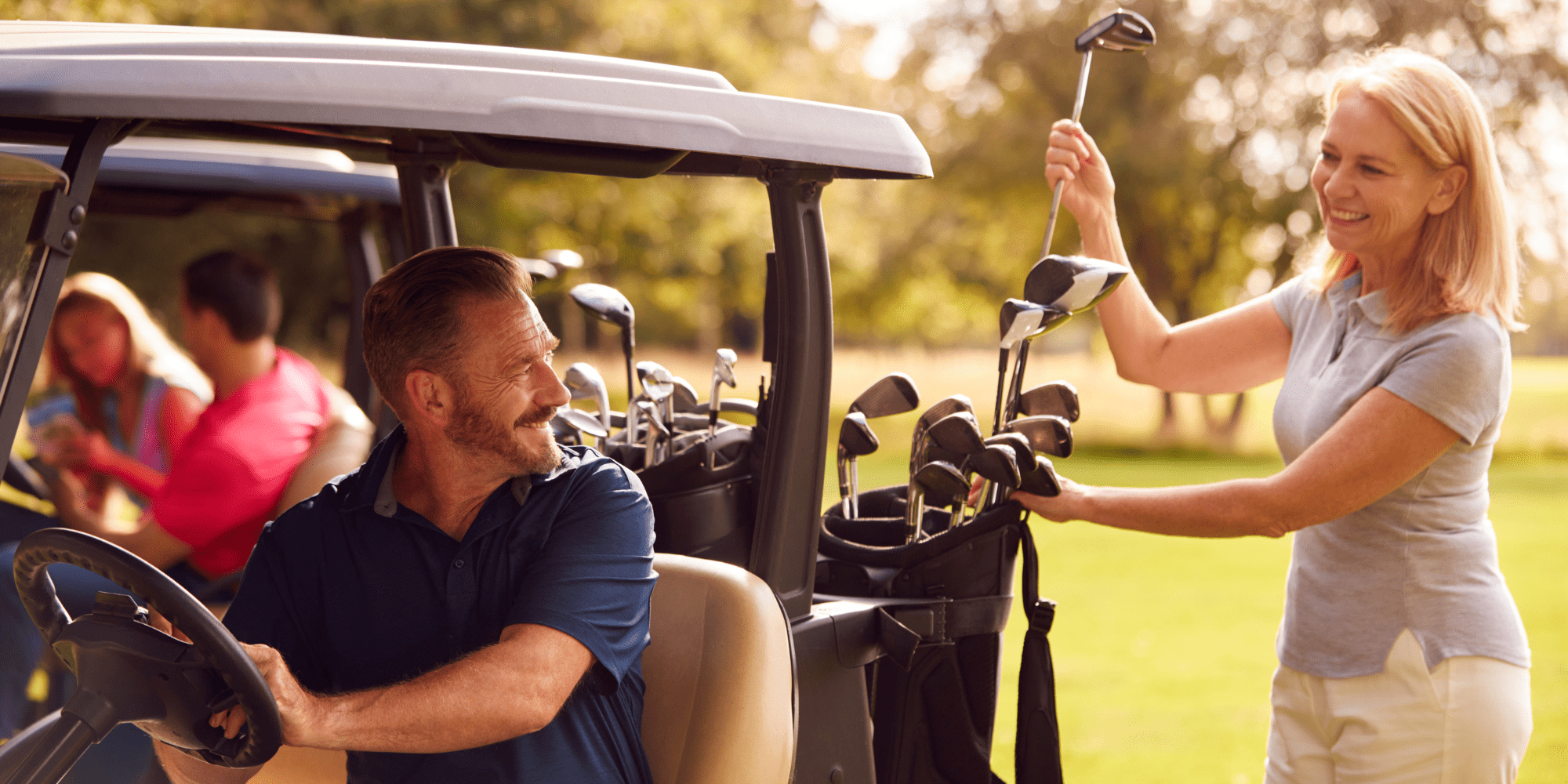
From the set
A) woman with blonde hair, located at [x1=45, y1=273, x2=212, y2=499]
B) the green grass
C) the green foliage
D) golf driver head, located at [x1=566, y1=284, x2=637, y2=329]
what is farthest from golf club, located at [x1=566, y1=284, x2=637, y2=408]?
the green foliage

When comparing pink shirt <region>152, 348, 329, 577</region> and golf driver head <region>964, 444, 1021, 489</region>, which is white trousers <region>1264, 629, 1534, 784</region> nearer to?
golf driver head <region>964, 444, 1021, 489</region>

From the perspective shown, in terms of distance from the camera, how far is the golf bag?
7.15 feet

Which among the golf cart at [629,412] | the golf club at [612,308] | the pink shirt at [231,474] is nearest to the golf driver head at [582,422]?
the golf club at [612,308]

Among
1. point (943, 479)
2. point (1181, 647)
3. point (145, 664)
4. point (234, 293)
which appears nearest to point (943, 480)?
point (943, 479)

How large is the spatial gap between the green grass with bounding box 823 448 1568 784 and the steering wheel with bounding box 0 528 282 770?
10.2 feet

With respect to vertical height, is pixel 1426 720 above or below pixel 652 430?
below

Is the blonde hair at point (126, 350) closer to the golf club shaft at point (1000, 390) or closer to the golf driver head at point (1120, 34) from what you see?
the golf club shaft at point (1000, 390)

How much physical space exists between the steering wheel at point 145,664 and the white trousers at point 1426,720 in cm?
164

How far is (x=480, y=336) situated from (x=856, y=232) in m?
21.1

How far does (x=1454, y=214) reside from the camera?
1992 mm

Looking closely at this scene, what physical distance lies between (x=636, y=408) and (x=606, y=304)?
24 centimetres

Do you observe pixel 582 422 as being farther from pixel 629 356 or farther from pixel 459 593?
pixel 459 593

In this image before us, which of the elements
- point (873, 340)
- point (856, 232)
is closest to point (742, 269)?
point (856, 232)

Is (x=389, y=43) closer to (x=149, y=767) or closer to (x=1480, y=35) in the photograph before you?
(x=149, y=767)
